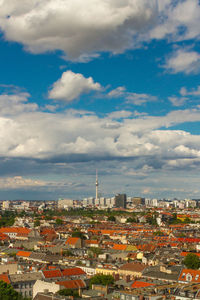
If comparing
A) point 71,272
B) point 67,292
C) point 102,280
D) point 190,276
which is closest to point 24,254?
point 71,272

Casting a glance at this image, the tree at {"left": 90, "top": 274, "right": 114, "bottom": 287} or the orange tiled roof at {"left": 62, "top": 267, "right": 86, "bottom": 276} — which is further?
the orange tiled roof at {"left": 62, "top": 267, "right": 86, "bottom": 276}

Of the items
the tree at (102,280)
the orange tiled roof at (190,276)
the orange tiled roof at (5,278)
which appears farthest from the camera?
the orange tiled roof at (190,276)

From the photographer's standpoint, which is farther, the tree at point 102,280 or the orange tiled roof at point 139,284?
the tree at point 102,280

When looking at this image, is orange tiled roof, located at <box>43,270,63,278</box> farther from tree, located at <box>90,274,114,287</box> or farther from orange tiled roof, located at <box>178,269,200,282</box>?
orange tiled roof, located at <box>178,269,200,282</box>

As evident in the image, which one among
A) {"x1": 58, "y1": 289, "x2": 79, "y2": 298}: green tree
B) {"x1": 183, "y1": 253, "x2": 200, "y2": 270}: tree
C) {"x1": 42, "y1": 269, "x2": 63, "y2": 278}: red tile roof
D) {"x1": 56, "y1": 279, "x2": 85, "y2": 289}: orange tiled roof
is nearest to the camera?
{"x1": 58, "y1": 289, "x2": 79, "y2": 298}: green tree

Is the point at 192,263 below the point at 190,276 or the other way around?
below

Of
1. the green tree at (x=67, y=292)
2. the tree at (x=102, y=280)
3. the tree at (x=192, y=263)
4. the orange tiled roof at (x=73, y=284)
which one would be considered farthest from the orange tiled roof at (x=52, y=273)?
the tree at (x=192, y=263)

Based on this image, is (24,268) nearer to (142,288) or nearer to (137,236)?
(142,288)

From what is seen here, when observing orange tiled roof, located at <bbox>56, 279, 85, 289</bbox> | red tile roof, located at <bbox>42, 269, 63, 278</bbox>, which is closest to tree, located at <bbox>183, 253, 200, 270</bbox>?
orange tiled roof, located at <bbox>56, 279, 85, 289</bbox>

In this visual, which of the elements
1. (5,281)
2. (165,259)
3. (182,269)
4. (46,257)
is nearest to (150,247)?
(165,259)

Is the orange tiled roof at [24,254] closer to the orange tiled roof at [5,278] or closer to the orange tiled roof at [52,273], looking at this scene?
the orange tiled roof at [52,273]

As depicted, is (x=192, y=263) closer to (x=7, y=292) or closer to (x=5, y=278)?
(x=5, y=278)
